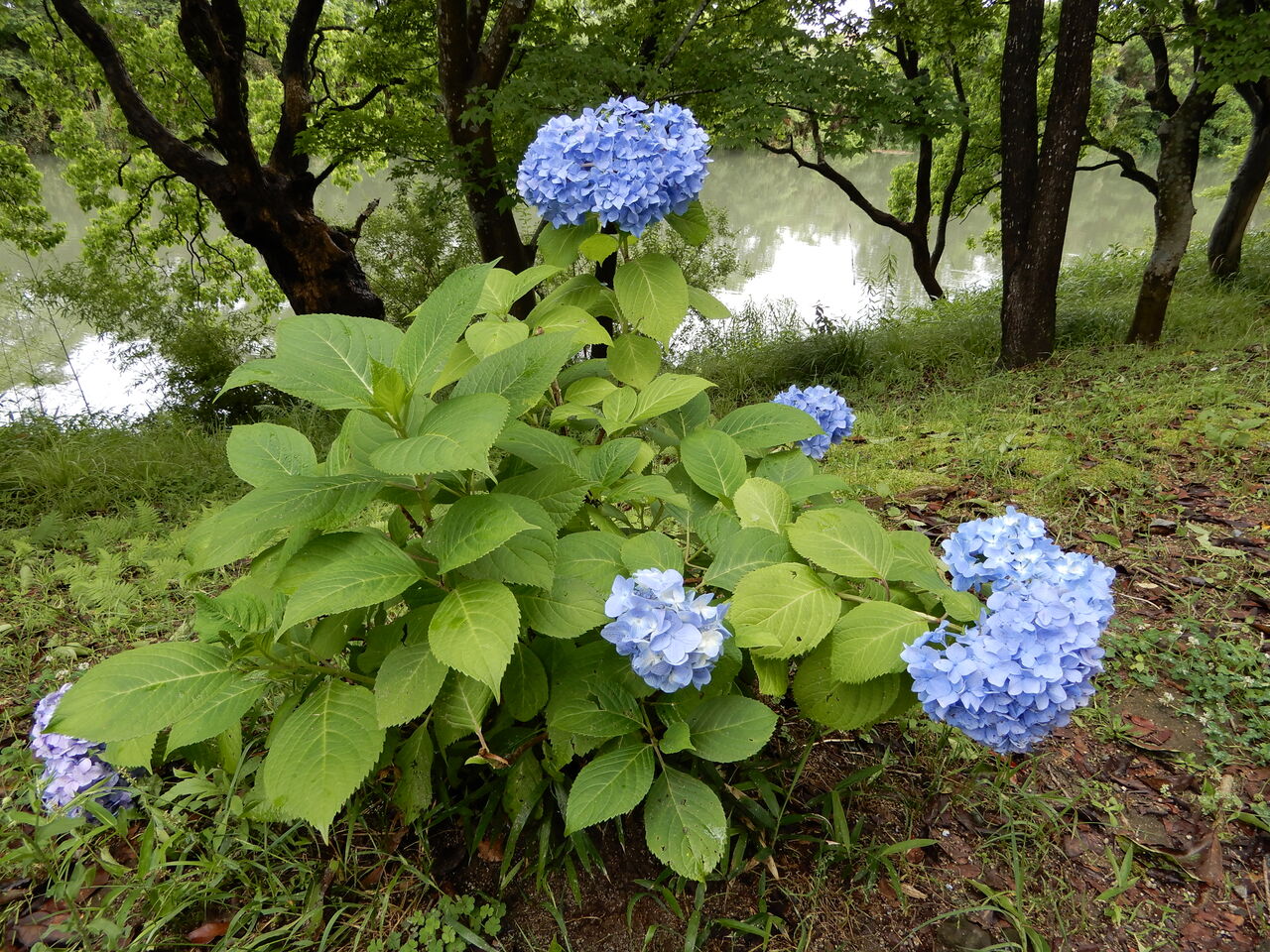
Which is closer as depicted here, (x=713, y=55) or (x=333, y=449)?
(x=333, y=449)

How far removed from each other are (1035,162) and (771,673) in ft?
18.4

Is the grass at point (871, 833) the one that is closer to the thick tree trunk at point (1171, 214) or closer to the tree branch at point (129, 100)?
the thick tree trunk at point (1171, 214)

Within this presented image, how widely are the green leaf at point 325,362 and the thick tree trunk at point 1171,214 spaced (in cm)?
642

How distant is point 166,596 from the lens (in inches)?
103

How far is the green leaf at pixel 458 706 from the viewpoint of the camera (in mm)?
1073

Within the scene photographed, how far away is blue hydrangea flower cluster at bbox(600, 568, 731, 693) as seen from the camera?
3.03ft

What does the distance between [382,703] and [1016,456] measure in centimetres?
334

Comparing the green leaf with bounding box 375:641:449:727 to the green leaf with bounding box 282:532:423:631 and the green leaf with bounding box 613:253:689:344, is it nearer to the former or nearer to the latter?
the green leaf with bounding box 282:532:423:631

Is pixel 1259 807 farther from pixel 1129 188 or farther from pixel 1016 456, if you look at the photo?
pixel 1129 188

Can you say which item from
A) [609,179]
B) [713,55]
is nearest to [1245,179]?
[713,55]

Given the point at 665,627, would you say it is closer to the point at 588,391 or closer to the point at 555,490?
the point at 555,490

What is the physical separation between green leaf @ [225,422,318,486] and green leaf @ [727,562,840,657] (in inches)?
29.5

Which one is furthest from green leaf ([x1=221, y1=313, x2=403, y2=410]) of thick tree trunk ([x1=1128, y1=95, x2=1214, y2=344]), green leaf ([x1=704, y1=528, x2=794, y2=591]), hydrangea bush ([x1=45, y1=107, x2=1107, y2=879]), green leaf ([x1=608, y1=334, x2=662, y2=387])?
thick tree trunk ([x1=1128, y1=95, x2=1214, y2=344])

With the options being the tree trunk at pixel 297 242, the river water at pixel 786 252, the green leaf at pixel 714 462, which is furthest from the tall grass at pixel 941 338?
the green leaf at pixel 714 462
